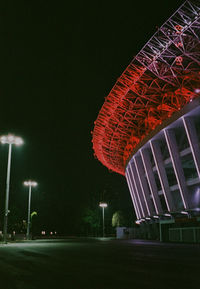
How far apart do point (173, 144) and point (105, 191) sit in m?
71.6

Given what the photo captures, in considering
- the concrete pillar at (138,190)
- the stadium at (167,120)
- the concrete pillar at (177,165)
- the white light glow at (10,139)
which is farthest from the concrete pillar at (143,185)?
the white light glow at (10,139)

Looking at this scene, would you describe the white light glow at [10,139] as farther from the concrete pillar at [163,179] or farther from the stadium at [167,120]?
the concrete pillar at [163,179]

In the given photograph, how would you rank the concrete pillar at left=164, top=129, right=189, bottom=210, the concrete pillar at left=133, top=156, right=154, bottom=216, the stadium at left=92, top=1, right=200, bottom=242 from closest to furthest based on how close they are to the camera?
the stadium at left=92, top=1, right=200, bottom=242 < the concrete pillar at left=164, top=129, right=189, bottom=210 < the concrete pillar at left=133, top=156, right=154, bottom=216

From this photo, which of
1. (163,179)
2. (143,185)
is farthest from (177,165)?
(143,185)

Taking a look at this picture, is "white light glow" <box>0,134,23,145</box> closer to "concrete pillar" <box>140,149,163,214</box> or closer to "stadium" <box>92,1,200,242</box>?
"stadium" <box>92,1,200,242</box>

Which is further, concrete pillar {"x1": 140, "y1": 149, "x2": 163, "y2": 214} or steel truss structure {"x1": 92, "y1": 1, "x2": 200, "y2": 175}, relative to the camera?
concrete pillar {"x1": 140, "y1": 149, "x2": 163, "y2": 214}

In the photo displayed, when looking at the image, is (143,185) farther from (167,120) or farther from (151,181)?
(167,120)

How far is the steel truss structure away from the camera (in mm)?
28859

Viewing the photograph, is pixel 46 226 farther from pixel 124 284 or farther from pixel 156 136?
pixel 124 284

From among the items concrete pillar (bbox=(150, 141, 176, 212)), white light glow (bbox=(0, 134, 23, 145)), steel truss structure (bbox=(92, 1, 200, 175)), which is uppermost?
steel truss structure (bbox=(92, 1, 200, 175))

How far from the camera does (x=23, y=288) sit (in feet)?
26.8

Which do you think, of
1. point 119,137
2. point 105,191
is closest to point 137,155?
point 119,137

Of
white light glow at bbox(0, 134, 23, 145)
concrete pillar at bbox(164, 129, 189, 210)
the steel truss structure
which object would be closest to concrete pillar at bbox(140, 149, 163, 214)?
the steel truss structure

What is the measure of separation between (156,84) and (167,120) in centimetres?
730
